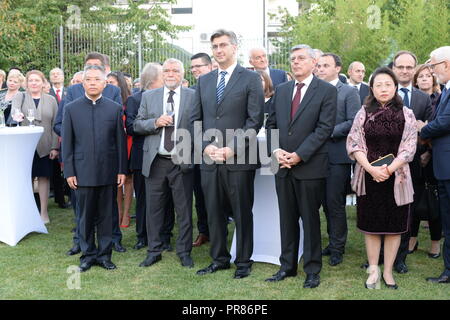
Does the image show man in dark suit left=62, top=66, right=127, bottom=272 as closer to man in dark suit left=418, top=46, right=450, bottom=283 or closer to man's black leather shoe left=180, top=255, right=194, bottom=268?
man's black leather shoe left=180, top=255, right=194, bottom=268

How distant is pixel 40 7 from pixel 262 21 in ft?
45.7

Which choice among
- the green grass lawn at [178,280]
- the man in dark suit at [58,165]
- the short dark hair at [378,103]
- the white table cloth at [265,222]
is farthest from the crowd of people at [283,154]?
the man in dark suit at [58,165]

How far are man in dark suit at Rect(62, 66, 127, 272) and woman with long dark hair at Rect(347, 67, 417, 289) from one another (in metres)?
2.35

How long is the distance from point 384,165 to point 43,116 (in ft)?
16.1

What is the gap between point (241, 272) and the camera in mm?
5332

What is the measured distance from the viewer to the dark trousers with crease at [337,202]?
580cm

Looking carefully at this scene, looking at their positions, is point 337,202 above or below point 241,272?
above

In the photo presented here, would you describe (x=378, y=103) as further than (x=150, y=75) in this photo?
No

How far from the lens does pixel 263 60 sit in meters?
6.71

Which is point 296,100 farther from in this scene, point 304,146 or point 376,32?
point 376,32

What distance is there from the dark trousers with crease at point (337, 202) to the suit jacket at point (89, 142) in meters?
2.25

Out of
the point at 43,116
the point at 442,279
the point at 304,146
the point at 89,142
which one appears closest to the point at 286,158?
the point at 304,146

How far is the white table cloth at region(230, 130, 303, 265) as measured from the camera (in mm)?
5773

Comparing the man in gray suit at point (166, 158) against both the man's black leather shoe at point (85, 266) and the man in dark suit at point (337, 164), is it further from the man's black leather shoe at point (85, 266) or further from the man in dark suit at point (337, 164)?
the man in dark suit at point (337, 164)
